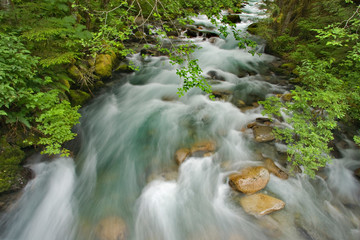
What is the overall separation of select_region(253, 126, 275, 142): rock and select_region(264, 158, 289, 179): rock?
721mm

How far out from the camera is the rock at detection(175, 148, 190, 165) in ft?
14.8

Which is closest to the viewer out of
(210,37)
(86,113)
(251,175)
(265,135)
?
(251,175)

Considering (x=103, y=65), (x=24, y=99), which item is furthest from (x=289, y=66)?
(x=24, y=99)

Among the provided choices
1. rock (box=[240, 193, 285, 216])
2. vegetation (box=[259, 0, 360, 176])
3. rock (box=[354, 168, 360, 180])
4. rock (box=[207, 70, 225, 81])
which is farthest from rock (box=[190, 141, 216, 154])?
rock (box=[207, 70, 225, 81])

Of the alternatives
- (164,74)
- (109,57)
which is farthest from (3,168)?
(164,74)

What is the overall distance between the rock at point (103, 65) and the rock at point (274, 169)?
655 centimetres

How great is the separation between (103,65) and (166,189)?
554cm

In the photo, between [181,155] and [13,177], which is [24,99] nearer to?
[13,177]

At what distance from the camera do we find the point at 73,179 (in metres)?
3.99

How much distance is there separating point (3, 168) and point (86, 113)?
2.85 m

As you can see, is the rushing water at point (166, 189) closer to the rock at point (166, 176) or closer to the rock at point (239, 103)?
the rock at point (166, 176)

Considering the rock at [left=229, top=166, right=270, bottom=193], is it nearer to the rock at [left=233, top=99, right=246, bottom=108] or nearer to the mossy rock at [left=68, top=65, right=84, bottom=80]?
the rock at [left=233, top=99, right=246, bottom=108]

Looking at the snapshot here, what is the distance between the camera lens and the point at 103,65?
273 inches

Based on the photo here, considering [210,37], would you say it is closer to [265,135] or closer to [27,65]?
[265,135]
